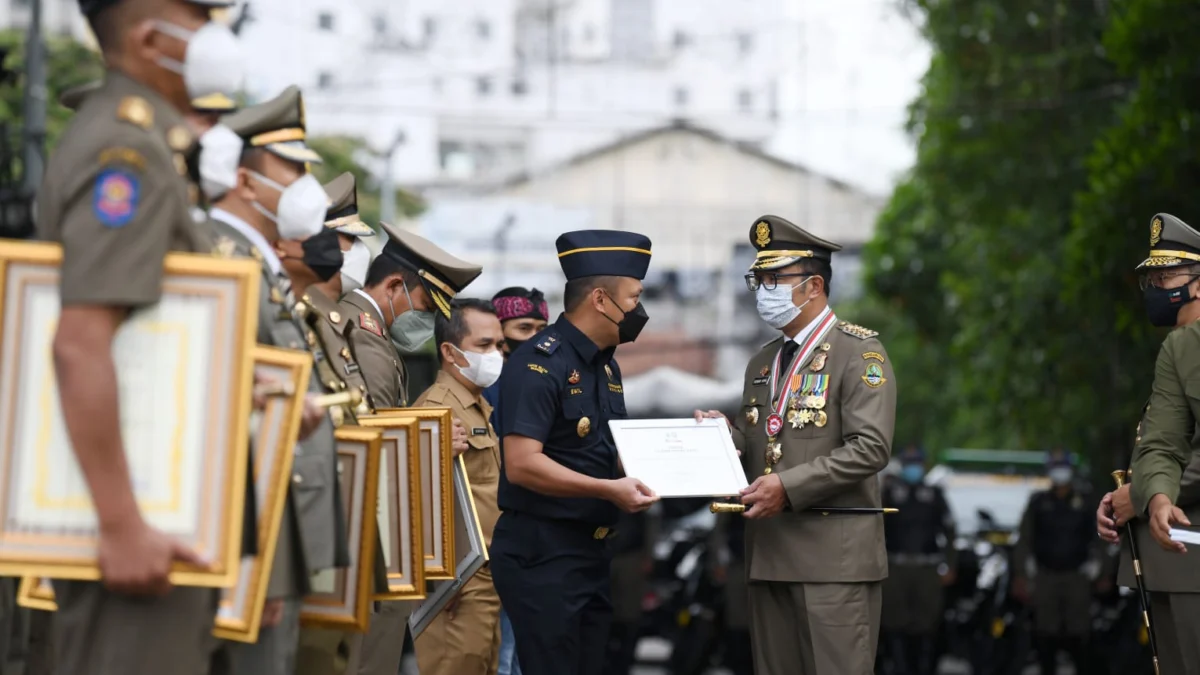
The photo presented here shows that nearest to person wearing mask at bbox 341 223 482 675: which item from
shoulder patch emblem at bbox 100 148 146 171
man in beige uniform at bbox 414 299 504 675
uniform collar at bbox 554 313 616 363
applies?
man in beige uniform at bbox 414 299 504 675

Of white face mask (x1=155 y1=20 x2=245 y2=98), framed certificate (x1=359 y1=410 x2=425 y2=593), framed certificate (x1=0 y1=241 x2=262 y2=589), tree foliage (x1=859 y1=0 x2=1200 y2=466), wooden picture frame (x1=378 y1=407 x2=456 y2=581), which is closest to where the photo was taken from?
framed certificate (x1=0 y1=241 x2=262 y2=589)

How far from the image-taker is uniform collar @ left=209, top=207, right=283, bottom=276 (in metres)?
5.02

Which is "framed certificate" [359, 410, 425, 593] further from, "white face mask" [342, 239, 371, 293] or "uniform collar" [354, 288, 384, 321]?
"uniform collar" [354, 288, 384, 321]

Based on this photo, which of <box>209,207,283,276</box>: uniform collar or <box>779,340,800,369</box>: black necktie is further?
<box>779,340,800,369</box>: black necktie

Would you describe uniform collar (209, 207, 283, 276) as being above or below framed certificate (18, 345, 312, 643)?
above

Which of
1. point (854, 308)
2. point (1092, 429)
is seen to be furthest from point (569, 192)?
point (1092, 429)

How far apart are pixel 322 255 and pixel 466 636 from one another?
2.93 meters

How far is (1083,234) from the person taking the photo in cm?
1770

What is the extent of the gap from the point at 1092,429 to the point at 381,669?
14888mm

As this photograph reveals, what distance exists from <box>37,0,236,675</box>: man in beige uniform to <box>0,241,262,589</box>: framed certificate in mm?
73

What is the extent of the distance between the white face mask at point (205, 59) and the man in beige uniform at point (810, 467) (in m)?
3.62

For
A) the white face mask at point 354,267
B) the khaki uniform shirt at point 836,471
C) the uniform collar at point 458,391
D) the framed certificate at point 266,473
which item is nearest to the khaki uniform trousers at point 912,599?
the uniform collar at point 458,391

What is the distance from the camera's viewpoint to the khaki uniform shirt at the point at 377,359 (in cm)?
745

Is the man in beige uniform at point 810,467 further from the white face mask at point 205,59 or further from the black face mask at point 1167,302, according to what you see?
the white face mask at point 205,59
